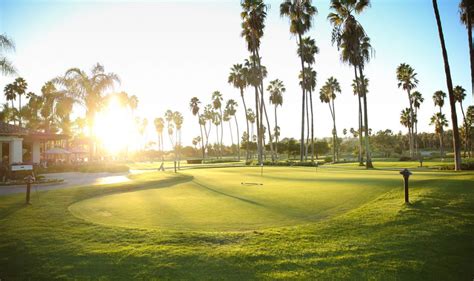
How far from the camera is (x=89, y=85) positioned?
35656 mm

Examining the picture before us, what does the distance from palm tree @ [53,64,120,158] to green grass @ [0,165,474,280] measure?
93.1 feet

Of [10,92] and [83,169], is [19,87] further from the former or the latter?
[83,169]

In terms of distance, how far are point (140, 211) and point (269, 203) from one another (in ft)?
15.0

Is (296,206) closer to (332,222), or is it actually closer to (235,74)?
(332,222)

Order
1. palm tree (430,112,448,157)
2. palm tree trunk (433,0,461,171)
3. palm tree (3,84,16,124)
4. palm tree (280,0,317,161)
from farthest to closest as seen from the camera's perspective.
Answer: palm tree (430,112,448,157) < palm tree (3,84,16,124) < palm tree (280,0,317,161) < palm tree trunk (433,0,461,171)

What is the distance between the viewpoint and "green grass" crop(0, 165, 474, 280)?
5.25m

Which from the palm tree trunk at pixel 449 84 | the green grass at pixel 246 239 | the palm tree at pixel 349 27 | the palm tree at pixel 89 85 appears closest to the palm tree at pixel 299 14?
the palm tree at pixel 349 27

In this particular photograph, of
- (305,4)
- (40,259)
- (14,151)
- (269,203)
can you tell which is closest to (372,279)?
(269,203)

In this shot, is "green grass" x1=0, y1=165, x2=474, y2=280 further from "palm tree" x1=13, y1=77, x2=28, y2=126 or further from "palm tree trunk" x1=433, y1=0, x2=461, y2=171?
"palm tree" x1=13, y1=77, x2=28, y2=126

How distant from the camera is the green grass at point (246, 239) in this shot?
525 centimetres

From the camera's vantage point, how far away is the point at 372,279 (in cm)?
501

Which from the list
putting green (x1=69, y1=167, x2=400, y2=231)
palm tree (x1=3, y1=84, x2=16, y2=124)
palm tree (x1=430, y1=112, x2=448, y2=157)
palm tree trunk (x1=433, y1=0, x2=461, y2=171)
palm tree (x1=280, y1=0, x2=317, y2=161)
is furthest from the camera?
palm tree (x1=430, y1=112, x2=448, y2=157)

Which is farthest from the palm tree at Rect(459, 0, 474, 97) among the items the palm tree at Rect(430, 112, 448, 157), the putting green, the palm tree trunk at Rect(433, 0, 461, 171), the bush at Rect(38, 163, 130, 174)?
the palm tree at Rect(430, 112, 448, 157)

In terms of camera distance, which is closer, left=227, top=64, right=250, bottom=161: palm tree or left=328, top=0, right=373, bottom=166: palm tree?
left=328, top=0, right=373, bottom=166: palm tree
